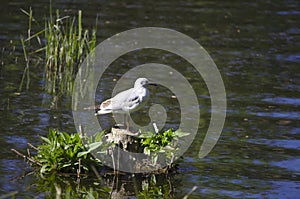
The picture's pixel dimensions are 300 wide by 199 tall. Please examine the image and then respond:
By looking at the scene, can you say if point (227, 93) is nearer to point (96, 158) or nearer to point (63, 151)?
point (96, 158)

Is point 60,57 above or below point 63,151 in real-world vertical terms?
above

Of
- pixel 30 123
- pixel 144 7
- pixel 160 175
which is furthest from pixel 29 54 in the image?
pixel 160 175

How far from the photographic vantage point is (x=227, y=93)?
11867 millimetres

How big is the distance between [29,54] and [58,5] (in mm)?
3655

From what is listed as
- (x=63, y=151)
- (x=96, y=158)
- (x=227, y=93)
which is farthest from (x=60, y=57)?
(x=63, y=151)

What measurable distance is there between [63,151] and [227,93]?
15.8 feet

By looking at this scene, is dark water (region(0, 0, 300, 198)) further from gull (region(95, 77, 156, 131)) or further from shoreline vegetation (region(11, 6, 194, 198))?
gull (region(95, 77, 156, 131))

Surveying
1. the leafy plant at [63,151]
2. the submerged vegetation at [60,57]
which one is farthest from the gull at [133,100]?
the submerged vegetation at [60,57]

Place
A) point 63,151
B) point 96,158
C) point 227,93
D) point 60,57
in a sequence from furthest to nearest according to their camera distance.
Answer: point 60,57 < point 227,93 < point 96,158 < point 63,151

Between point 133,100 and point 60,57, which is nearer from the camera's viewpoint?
point 133,100

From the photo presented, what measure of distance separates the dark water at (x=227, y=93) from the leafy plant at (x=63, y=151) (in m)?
0.21

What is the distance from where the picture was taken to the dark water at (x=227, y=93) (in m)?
8.19

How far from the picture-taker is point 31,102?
11.0 m

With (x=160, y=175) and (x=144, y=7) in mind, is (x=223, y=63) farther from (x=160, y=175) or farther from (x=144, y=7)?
(x=160, y=175)
